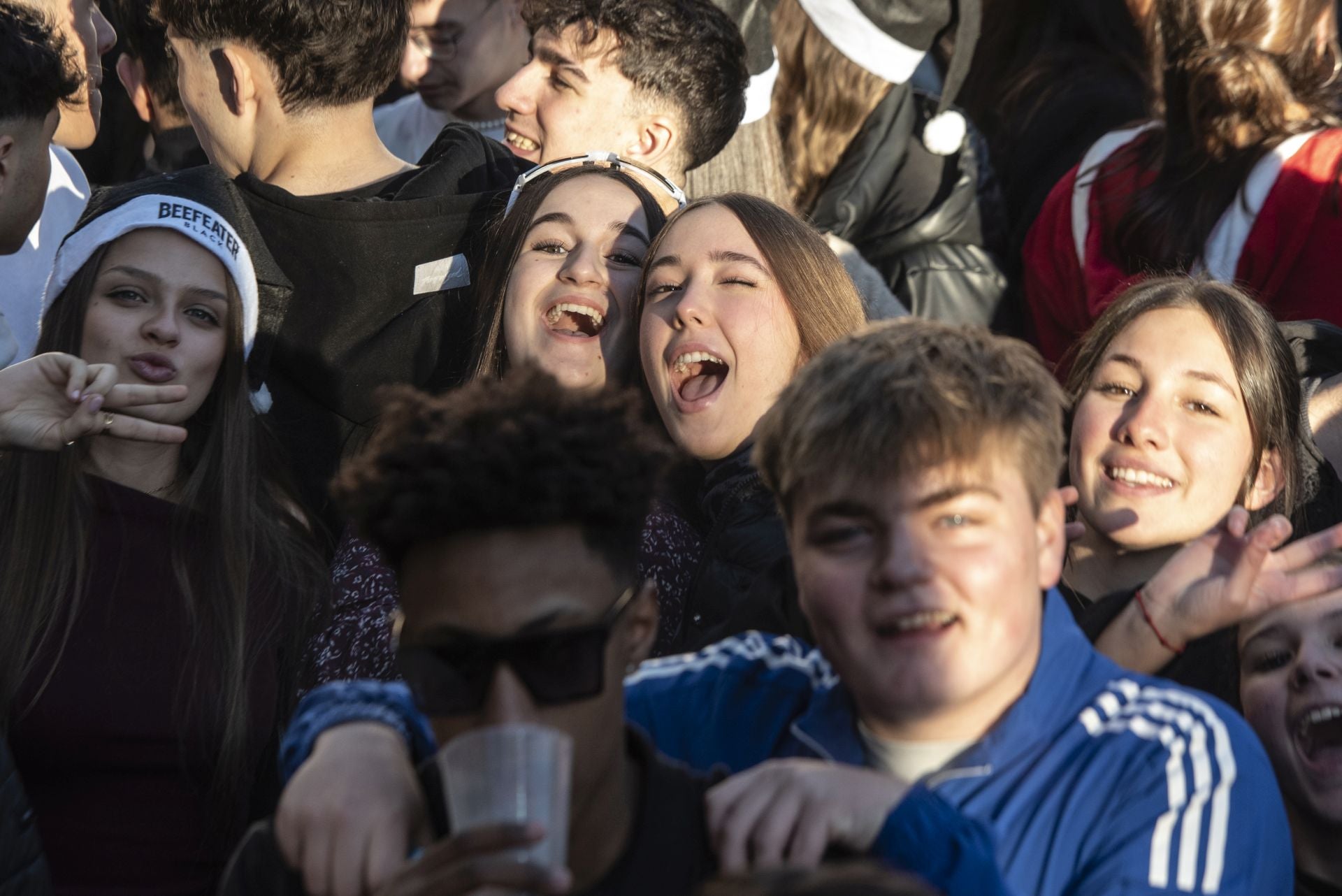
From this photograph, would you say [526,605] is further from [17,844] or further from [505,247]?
[505,247]

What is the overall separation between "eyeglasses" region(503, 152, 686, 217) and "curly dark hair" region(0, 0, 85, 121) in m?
1.13

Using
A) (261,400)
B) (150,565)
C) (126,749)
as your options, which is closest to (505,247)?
(261,400)

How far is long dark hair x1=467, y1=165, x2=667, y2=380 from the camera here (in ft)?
12.7

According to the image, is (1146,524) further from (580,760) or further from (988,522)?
(580,760)

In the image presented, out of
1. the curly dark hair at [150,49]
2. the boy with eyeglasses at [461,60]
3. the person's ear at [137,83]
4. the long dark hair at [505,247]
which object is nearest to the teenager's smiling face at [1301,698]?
the long dark hair at [505,247]

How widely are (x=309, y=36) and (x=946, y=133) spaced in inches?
78.2

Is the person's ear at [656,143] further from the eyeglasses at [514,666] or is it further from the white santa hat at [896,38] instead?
the eyeglasses at [514,666]

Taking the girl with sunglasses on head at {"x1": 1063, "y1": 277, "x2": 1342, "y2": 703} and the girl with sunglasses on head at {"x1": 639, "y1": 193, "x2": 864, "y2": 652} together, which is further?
the girl with sunglasses on head at {"x1": 639, "y1": 193, "x2": 864, "y2": 652}

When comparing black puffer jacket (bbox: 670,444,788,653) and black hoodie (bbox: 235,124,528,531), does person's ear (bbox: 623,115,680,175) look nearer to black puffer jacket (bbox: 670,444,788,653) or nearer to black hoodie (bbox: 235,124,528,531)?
black hoodie (bbox: 235,124,528,531)

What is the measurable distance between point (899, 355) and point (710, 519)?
1.26 metres

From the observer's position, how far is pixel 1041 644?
2.28 m

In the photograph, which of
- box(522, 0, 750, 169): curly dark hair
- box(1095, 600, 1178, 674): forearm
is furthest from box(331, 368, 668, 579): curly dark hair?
box(522, 0, 750, 169): curly dark hair

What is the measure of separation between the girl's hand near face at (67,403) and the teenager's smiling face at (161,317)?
0.24 meters

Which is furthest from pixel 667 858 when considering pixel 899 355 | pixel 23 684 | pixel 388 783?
pixel 23 684
